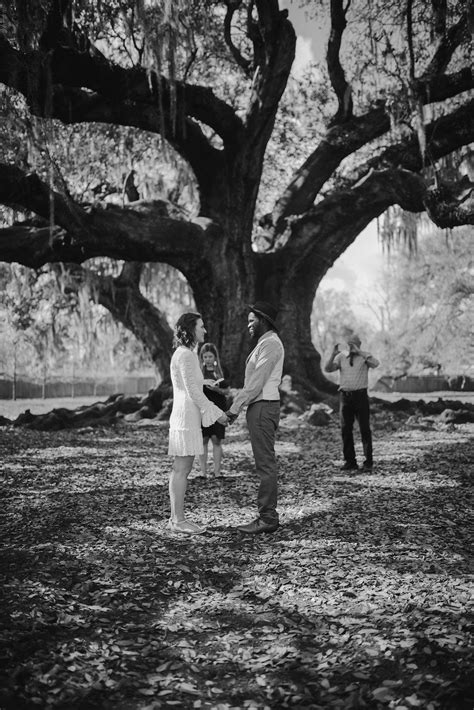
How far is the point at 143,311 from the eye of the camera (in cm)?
1969

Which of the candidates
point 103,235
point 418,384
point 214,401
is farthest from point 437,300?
point 214,401

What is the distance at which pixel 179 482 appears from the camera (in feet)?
17.6

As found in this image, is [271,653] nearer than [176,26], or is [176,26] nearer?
[271,653]

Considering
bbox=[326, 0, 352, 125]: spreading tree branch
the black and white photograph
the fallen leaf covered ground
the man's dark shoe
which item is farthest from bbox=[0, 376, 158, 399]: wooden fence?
the fallen leaf covered ground

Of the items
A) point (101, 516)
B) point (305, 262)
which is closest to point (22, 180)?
point (305, 262)

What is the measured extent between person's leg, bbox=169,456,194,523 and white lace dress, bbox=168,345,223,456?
0.34 ft

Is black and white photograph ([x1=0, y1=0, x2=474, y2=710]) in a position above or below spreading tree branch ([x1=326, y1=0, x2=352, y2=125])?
below

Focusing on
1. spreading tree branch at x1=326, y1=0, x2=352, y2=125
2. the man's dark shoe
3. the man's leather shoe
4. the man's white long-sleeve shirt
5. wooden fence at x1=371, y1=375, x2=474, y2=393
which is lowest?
the man's leather shoe

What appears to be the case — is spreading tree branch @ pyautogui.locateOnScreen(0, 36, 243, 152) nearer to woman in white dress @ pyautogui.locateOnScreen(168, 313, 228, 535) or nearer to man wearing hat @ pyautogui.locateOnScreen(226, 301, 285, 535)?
woman in white dress @ pyautogui.locateOnScreen(168, 313, 228, 535)

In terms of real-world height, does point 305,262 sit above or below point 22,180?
below

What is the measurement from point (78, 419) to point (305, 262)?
667 cm

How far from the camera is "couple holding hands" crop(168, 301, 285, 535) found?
5.25 metres

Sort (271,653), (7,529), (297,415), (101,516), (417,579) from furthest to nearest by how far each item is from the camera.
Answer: (297,415) < (101,516) < (7,529) < (417,579) < (271,653)

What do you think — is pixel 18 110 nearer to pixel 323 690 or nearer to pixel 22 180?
pixel 22 180
